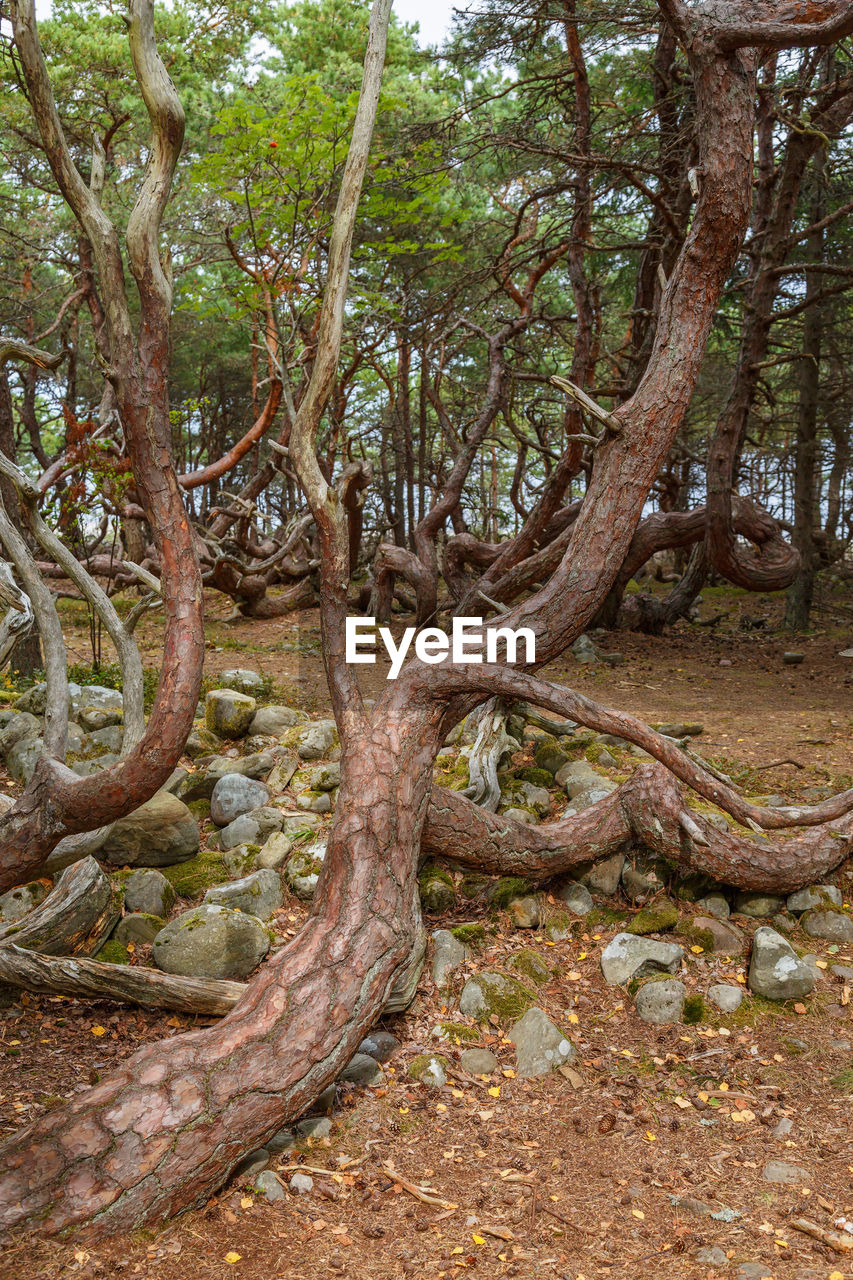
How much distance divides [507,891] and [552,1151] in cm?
148

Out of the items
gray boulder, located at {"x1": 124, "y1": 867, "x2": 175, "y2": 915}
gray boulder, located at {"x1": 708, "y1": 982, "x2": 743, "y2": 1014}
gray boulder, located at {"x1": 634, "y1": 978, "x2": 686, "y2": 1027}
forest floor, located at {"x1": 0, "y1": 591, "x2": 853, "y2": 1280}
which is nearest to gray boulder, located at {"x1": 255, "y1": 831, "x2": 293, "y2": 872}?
forest floor, located at {"x1": 0, "y1": 591, "x2": 853, "y2": 1280}

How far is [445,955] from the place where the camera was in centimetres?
386

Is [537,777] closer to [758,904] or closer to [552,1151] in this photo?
[758,904]

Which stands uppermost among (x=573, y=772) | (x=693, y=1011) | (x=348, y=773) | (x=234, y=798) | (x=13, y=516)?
(x=13, y=516)

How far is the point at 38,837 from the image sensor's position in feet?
10.5

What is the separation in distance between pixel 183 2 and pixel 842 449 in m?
10.1

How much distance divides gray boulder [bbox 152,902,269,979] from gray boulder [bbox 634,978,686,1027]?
158cm

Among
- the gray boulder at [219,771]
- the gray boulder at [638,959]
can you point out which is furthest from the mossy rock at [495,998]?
the gray boulder at [219,771]

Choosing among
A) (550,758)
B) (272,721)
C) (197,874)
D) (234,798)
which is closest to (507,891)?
(550,758)

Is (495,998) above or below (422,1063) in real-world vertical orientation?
above

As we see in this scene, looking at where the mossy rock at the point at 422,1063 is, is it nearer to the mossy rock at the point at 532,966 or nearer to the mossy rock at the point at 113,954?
the mossy rock at the point at 532,966

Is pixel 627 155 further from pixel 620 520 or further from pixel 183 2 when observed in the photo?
pixel 183 2

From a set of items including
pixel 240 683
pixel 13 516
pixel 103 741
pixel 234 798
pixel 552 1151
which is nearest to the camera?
pixel 552 1151

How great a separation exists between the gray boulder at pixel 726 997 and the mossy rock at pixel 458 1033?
3.17ft
